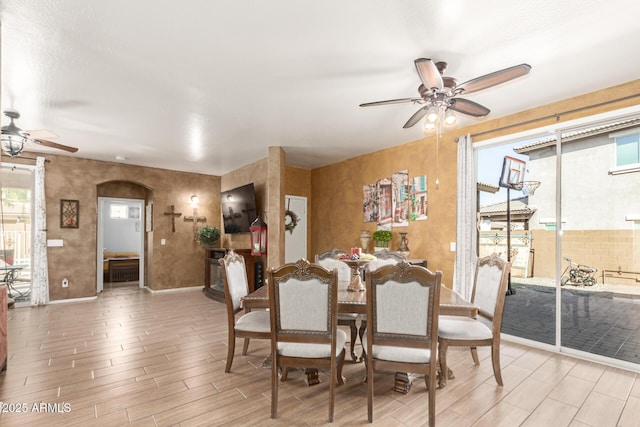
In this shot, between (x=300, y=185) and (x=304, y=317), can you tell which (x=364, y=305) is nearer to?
(x=304, y=317)

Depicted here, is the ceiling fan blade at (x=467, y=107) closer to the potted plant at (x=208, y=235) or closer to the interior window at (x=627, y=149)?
the interior window at (x=627, y=149)

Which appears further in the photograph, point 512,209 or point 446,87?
point 512,209

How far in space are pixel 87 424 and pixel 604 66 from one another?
16.0ft

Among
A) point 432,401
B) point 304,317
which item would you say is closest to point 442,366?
point 432,401

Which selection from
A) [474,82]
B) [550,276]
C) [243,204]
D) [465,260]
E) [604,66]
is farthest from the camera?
[243,204]

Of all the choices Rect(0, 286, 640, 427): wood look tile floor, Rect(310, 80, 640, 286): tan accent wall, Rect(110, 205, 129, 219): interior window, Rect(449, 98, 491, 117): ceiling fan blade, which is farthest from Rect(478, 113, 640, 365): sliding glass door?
Rect(110, 205, 129, 219): interior window

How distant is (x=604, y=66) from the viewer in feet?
9.00

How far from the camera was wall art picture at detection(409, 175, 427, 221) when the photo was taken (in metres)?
4.67

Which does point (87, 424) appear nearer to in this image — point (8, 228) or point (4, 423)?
point (4, 423)

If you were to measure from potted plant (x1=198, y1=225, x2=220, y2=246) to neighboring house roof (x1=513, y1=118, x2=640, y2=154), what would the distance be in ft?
19.7

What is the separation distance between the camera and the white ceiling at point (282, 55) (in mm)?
2053

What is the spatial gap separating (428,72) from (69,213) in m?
6.77

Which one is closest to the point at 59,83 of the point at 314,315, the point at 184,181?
the point at 314,315

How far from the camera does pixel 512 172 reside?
4012 millimetres
